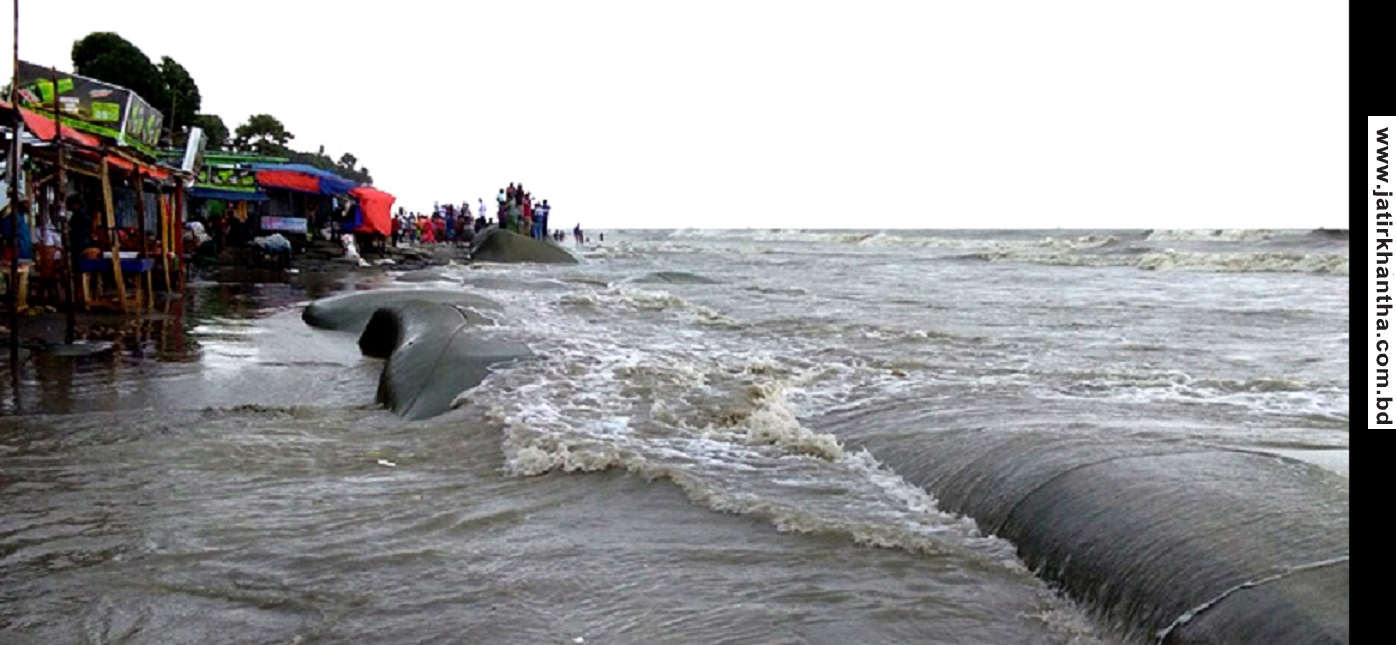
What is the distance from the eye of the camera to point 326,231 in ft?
116

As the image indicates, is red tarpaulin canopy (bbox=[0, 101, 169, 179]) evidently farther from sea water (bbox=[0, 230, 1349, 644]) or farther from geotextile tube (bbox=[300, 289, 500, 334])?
geotextile tube (bbox=[300, 289, 500, 334])

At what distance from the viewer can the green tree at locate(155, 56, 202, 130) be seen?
4119 cm

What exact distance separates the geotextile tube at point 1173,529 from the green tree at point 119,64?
39906 mm

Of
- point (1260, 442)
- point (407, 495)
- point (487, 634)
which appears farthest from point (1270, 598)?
point (407, 495)

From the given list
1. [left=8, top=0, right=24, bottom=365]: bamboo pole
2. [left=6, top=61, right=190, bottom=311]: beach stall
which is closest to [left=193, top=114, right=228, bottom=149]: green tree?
[left=6, top=61, right=190, bottom=311]: beach stall

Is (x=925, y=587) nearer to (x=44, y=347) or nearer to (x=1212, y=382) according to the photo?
(x=1212, y=382)

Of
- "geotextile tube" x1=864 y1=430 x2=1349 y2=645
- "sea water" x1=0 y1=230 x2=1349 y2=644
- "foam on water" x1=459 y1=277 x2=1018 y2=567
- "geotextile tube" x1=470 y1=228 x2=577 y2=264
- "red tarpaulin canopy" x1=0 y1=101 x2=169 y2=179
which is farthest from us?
"geotextile tube" x1=470 y1=228 x2=577 y2=264

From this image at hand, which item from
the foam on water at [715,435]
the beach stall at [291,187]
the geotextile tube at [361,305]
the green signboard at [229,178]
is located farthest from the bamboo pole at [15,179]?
the beach stall at [291,187]

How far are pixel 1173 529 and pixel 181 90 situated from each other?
4767cm

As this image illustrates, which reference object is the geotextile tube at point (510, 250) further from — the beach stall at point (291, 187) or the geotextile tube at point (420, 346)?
the geotextile tube at point (420, 346)

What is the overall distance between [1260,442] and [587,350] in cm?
597

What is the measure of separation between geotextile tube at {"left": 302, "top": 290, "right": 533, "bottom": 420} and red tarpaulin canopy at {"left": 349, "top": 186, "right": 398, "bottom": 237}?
18225mm

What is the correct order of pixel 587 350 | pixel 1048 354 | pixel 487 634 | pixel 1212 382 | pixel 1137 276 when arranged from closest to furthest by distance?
1. pixel 487 634
2. pixel 1212 382
3. pixel 587 350
4. pixel 1048 354
5. pixel 1137 276

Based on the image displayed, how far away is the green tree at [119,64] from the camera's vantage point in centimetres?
3753
